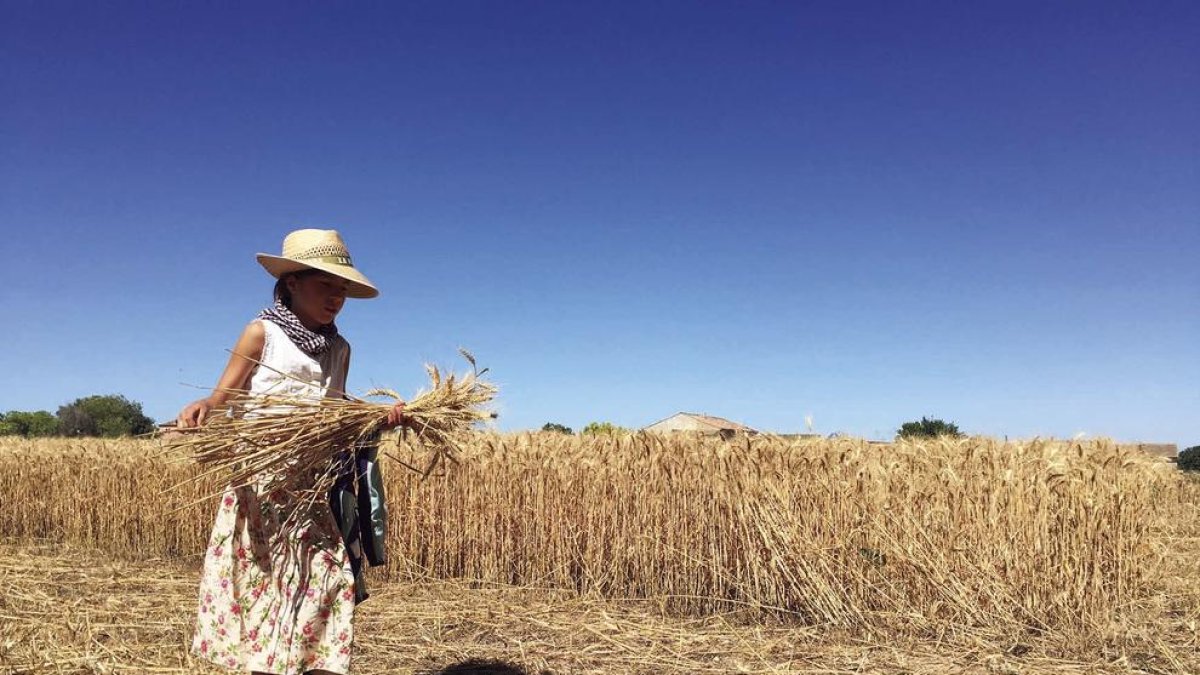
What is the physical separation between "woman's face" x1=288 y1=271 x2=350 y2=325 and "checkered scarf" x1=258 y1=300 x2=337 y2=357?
0.05 metres

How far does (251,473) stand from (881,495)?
4924mm

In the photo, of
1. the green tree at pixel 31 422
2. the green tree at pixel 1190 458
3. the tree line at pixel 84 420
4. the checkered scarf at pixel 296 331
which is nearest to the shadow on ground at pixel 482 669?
the checkered scarf at pixel 296 331

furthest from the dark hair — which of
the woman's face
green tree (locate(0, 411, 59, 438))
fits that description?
green tree (locate(0, 411, 59, 438))

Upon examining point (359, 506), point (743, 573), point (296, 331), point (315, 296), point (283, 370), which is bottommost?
point (743, 573)

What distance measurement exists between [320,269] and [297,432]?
0.68 metres

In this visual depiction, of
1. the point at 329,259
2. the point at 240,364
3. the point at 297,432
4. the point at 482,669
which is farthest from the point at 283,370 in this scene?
the point at 482,669

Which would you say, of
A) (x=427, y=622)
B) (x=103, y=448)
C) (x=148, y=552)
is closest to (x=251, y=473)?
(x=427, y=622)

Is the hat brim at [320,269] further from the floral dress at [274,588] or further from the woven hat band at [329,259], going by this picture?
the floral dress at [274,588]

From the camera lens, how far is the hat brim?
3357mm

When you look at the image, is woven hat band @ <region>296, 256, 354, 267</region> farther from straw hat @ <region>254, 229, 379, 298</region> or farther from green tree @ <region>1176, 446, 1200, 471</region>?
green tree @ <region>1176, 446, 1200, 471</region>

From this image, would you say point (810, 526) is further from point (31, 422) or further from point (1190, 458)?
point (31, 422)

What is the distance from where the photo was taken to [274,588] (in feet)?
10.6

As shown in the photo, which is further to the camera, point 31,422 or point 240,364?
point 31,422

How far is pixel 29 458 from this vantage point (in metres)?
12.2
